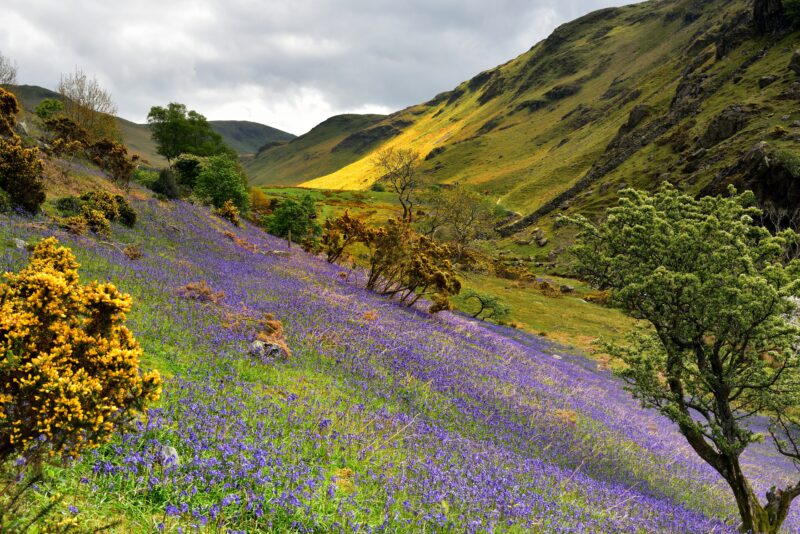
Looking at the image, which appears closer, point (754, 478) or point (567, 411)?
point (567, 411)

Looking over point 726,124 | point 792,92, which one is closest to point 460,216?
point 726,124

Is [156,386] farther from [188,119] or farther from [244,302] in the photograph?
[188,119]

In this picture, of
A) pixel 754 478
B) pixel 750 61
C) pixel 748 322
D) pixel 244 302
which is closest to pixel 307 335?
pixel 244 302

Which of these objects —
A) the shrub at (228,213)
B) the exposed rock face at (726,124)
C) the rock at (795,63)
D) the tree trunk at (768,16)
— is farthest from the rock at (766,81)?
the shrub at (228,213)

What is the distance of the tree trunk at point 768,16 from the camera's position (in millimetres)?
112000

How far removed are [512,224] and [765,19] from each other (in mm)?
88161

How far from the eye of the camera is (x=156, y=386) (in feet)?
13.4

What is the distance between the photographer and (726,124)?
3797 inches

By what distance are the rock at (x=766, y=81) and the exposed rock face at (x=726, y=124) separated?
1288 cm

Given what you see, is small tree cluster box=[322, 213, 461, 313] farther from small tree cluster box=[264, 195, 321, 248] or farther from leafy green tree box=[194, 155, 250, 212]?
leafy green tree box=[194, 155, 250, 212]

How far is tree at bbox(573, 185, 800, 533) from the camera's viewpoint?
394 inches

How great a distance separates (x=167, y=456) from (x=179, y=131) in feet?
277

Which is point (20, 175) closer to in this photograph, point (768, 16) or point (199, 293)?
point (199, 293)

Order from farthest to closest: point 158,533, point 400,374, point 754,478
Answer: point 754,478
point 400,374
point 158,533
